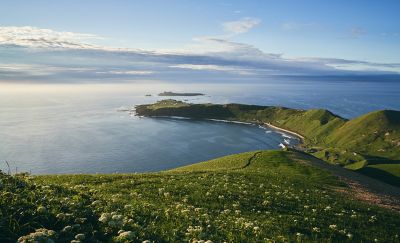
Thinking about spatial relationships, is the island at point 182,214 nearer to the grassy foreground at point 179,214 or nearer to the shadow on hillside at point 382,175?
the grassy foreground at point 179,214

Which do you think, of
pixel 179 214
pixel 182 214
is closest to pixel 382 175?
pixel 182 214

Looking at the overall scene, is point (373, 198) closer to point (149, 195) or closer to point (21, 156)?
point (149, 195)

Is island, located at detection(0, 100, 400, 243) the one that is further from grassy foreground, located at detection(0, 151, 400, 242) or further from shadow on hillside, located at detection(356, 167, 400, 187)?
shadow on hillside, located at detection(356, 167, 400, 187)

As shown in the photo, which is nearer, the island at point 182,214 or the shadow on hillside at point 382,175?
the island at point 182,214

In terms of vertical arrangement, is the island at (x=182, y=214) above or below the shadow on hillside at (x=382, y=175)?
above

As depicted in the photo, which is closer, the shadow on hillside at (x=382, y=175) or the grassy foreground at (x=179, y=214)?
the grassy foreground at (x=179, y=214)

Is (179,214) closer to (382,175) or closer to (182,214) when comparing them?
(182,214)

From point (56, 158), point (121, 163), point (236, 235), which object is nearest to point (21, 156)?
point (56, 158)

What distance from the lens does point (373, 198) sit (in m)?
42.7

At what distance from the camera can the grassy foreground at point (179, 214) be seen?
48.9 feet

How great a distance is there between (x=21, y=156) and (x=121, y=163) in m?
52.6

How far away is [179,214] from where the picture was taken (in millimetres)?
20141

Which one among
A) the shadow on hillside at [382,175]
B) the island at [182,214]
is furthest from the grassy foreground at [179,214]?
the shadow on hillside at [382,175]

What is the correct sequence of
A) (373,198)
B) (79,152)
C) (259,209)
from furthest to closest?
(79,152), (373,198), (259,209)
